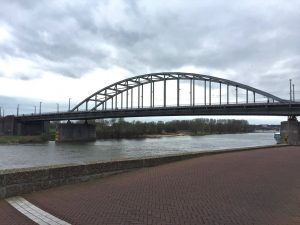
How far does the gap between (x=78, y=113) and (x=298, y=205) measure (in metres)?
89.7

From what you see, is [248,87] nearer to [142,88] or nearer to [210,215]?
[142,88]

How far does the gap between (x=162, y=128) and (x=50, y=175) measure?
143 metres

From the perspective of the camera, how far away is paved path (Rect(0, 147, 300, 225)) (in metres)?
7.03

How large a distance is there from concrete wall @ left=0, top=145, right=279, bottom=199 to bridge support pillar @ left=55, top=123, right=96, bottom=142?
86.4 meters

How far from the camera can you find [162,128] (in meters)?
152

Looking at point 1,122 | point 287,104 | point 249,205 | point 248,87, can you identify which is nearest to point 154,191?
point 249,205

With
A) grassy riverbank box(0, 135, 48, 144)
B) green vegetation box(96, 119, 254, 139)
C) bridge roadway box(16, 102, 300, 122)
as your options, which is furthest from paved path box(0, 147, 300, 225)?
green vegetation box(96, 119, 254, 139)

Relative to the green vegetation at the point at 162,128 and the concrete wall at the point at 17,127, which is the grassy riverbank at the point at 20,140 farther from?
A: the green vegetation at the point at 162,128

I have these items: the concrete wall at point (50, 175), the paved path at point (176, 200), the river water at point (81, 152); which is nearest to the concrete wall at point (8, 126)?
the river water at point (81, 152)

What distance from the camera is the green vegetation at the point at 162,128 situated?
12362cm

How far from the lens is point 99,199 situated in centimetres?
873

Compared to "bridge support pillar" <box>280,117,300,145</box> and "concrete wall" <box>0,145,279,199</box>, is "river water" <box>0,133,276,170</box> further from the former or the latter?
"bridge support pillar" <box>280,117,300,145</box>

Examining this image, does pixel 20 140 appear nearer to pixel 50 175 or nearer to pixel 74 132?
pixel 74 132

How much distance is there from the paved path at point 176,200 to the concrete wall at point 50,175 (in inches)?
11.2
